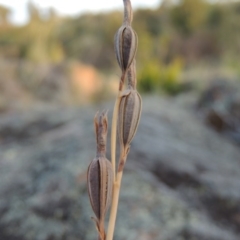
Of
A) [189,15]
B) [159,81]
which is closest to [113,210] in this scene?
[159,81]

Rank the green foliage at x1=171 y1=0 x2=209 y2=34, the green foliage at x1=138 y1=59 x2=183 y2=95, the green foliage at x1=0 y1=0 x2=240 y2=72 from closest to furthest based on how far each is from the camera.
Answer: the green foliage at x1=138 y1=59 x2=183 y2=95, the green foliage at x1=0 y1=0 x2=240 y2=72, the green foliage at x1=171 y1=0 x2=209 y2=34

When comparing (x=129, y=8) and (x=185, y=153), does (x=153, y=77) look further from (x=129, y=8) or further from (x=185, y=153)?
(x=129, y=8)

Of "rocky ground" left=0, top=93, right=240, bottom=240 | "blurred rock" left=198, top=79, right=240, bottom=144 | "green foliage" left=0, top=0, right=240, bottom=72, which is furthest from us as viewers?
"green foliage" left=0, top=0, right=240, bottom=72

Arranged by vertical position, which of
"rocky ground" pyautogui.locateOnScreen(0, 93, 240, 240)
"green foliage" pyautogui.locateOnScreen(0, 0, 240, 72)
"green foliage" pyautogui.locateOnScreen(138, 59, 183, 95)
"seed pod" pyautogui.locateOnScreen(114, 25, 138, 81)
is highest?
"seed pod" pyautogui.locateOnScreen(114, 25, 138, 81)

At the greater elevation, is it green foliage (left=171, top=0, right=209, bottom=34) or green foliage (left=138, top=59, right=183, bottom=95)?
green foliage (left=138, top=59, right=183, bottom=95)

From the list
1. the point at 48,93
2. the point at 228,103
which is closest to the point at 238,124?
the point at 228,103

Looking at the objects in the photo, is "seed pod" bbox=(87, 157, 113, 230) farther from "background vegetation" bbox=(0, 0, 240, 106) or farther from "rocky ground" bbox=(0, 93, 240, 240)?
"background vegetation" bbox=(0, 0, 240, 106)

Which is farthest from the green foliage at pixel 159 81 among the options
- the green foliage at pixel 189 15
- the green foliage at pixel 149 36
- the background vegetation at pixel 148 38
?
the green foliage at pixel 189 15

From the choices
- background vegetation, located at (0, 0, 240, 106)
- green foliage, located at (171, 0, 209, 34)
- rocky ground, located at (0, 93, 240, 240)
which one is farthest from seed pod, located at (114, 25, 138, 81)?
green foliage, located at (171, 0, 209, 34)
